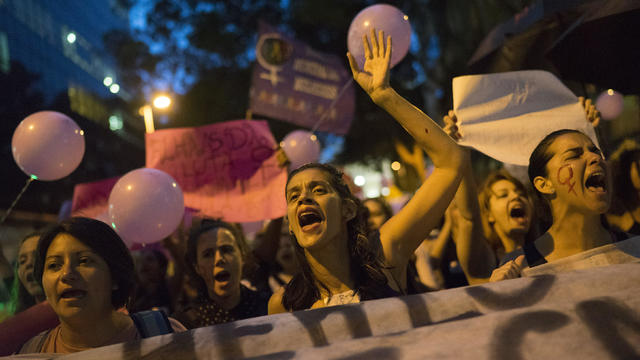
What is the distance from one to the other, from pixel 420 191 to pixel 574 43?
233cm

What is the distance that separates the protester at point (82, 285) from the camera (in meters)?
2.00

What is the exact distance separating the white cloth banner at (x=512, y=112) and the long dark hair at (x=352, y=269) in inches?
35.5

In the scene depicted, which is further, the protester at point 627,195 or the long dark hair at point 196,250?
the long dark hair at point 196,250

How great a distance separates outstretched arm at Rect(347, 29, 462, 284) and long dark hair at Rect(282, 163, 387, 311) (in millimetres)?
80

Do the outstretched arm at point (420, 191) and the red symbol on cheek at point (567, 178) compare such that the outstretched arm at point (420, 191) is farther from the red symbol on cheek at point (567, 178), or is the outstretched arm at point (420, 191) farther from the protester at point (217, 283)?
the protester at point (217, 283)

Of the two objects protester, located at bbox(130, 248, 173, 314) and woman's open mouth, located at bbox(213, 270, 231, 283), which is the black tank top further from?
protester, located at bbox(130, 248, 173, 314)

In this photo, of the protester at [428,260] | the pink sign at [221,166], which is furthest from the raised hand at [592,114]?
the pink sign at [221,166]

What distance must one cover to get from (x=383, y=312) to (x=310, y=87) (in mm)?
5453

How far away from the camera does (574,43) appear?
3.83 meters

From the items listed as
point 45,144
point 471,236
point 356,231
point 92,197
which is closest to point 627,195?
point 471,236

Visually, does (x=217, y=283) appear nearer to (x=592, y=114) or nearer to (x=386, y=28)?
(x=592, y=114)

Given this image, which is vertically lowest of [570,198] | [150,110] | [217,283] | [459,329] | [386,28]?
[459,329]

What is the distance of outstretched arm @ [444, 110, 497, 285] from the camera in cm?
259

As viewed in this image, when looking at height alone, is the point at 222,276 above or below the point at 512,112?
below
